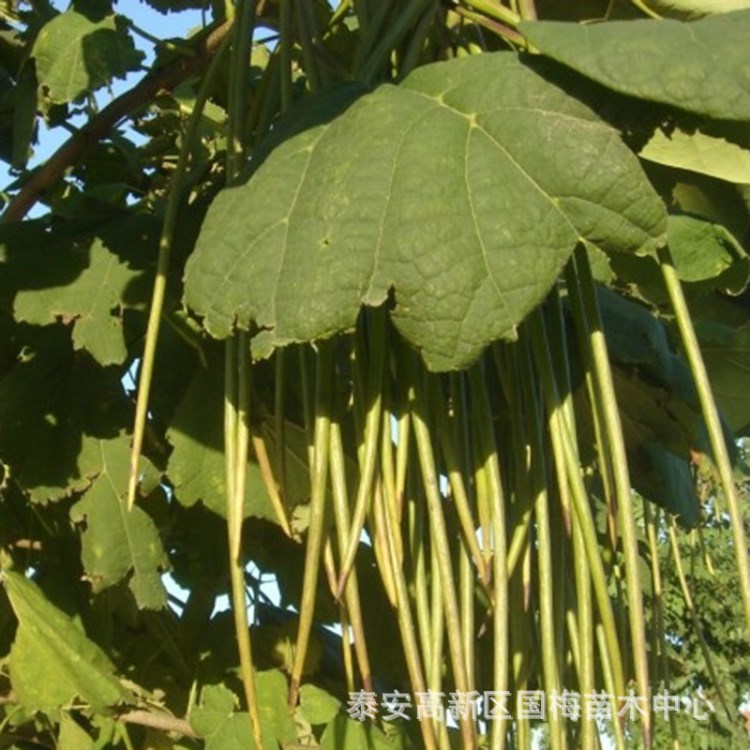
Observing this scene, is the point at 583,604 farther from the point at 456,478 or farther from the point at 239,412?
the point at 239,412

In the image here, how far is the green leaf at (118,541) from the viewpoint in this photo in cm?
130

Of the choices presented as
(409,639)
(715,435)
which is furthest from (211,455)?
(715,435)

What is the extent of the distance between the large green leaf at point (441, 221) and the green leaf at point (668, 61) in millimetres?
28

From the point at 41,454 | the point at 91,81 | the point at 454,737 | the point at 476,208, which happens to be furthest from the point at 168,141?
the point at 476,208

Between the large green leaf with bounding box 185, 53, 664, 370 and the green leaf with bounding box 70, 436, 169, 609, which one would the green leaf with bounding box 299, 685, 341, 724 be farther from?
the large green leaf with bounding box 185, 53, 664, 370

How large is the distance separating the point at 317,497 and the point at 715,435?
23cm

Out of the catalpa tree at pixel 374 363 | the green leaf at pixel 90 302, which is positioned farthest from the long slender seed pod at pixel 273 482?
the green leaf at pixel 90 302

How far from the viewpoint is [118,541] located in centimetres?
131

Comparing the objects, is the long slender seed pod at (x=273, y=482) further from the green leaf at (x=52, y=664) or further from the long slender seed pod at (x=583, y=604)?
the green leaf at (x=52, y=664)

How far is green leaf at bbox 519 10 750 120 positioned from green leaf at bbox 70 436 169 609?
0.64 metres

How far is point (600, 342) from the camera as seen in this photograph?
0.88 m

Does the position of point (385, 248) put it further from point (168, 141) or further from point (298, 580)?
point (168, 141)

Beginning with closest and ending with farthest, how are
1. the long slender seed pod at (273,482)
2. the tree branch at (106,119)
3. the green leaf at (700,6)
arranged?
the long slender seed pod at (273,482) → the green leaf at (700,6) → the tree branch at (106,119)

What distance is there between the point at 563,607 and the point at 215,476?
1.43ft
